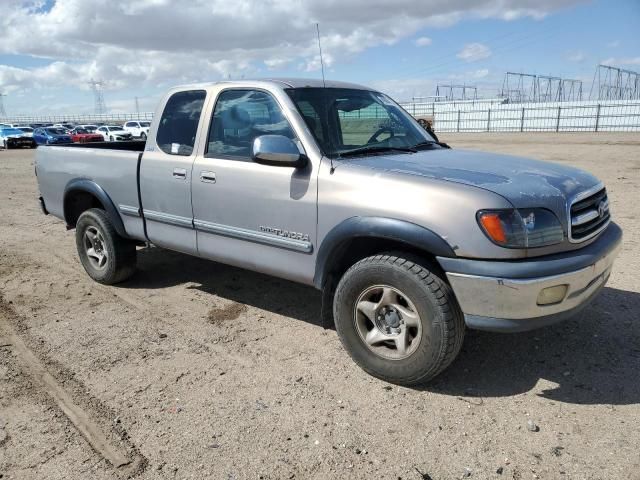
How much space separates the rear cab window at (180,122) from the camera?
4410 mm

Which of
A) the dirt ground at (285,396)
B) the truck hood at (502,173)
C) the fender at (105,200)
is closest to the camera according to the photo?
the dirt ground at (285,396)

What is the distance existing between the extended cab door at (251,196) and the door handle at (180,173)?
13 cm

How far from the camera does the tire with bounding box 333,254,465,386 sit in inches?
121

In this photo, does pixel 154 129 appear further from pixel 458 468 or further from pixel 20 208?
pixel 20 208

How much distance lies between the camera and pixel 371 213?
3.22m

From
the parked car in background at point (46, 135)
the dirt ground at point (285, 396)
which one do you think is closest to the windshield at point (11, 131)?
the parked car in background at point (46, 135)

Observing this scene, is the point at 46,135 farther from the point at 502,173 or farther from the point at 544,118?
the point at 544,118

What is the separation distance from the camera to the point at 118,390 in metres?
3.40

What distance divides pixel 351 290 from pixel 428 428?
956 mm

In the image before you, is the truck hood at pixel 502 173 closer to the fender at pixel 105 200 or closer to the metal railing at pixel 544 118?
the fender at pixel 105 200

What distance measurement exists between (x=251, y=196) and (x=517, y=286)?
196cm

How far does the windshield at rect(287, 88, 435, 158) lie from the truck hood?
22 centimetres

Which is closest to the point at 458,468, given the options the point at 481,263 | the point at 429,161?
the point at 481,263

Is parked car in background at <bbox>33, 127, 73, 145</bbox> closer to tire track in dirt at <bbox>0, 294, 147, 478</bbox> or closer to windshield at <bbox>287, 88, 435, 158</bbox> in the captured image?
tire track in dirt at <bbox>0, 294, 147, 478</bbox>
